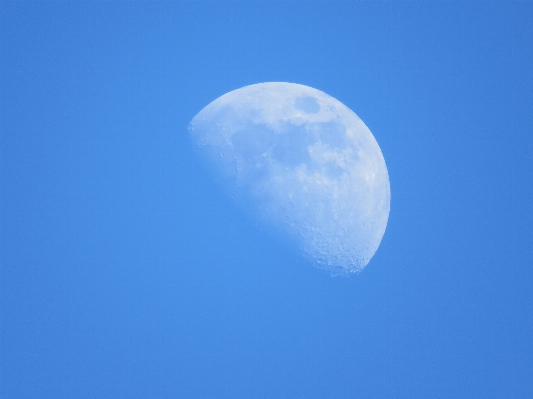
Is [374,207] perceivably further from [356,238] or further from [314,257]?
[314,257]

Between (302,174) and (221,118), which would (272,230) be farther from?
(221,118)

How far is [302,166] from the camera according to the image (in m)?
4.79

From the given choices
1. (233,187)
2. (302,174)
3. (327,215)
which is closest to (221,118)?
(233,187)

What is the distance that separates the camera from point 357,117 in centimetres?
579

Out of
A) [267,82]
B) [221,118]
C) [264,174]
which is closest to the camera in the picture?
[264,174]

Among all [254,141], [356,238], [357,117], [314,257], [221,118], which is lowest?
[314,257]

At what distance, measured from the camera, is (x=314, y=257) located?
195 inches

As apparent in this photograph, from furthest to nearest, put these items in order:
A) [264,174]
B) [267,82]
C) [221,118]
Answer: [267,82]
[221,118]
[264,174]

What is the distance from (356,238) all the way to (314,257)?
0.57 meters

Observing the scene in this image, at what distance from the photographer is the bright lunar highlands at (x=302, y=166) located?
188 inches

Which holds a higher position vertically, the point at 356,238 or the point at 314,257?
the point at 356,238

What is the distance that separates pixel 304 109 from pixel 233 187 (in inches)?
49.3

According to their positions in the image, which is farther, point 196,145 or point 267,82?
point 267,82

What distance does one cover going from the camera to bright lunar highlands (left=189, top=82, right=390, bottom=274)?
4.78m
